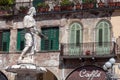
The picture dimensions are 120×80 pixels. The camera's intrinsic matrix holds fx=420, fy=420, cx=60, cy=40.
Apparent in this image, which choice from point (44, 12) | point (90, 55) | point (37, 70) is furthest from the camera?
point (44, 12)

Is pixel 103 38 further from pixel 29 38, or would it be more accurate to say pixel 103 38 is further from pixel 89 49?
pixel 29 38

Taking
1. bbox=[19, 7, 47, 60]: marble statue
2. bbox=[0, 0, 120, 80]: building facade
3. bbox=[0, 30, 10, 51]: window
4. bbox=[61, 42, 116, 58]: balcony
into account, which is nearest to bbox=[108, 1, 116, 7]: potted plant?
bbox=[0, 0, 120, 80]: building facade

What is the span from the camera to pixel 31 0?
115 feet

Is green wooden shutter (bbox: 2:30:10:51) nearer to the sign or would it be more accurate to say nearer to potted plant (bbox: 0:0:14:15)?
potted plant (bbox: 0:0:14:15)

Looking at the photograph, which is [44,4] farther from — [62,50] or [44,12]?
[62,50]

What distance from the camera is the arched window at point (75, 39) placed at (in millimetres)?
31797

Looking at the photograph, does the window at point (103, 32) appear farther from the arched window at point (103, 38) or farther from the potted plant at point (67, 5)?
the potted plant at point (67, 5)

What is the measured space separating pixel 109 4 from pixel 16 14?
792cm

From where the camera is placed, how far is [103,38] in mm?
31625

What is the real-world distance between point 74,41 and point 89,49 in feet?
5.23

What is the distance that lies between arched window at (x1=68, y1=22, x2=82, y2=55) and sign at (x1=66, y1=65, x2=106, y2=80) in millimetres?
1354

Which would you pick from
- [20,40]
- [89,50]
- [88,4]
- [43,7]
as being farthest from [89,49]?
[20,40]

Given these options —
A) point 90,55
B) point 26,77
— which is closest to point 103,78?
point 90,55

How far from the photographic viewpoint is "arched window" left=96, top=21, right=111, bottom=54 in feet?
102
